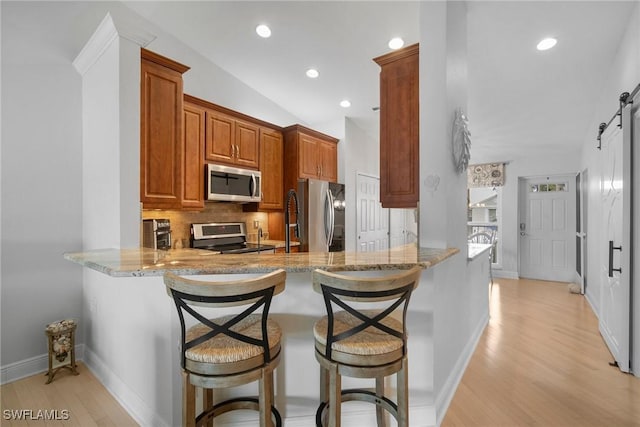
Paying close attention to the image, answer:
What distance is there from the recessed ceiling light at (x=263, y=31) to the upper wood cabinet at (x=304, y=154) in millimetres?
1237

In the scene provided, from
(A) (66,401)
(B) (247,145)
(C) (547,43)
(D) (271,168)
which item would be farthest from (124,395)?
(C) (547,43)

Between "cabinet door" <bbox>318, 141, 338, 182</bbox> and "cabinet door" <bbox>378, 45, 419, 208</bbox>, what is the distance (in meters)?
2.16

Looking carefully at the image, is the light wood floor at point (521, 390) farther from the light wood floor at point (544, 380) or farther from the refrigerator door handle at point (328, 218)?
the refrigerator door handle at point (328, 218)

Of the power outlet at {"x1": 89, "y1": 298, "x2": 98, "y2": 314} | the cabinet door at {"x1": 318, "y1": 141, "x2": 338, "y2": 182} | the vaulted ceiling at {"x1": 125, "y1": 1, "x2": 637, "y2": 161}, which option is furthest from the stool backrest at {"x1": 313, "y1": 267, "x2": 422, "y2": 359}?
the cabinet door at {"x1": 318, "y1": 141, "x2": 338, "y2": 182}

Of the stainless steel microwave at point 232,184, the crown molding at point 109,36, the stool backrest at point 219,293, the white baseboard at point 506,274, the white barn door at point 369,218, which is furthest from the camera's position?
the white baseboard at point 506,274

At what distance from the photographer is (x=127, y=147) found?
2.17m

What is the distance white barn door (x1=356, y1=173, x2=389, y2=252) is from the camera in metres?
5.12

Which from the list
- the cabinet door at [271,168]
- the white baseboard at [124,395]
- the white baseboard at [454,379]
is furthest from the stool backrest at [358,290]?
the cabinet door at [271,168]

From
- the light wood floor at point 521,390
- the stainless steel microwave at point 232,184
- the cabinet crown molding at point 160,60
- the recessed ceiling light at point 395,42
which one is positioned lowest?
the light wood floor at point 521,390

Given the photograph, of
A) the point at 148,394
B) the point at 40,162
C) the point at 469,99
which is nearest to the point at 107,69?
the point at 40,162

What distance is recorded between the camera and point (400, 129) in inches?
93.0

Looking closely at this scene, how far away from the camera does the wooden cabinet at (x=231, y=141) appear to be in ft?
11.2

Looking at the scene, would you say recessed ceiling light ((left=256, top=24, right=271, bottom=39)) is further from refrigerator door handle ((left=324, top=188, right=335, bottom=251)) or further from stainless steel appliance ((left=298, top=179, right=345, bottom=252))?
refrigerator door handle ((left=324, top=188, right=335, bottom=251))

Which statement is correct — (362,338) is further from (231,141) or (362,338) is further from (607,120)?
(607,120)
